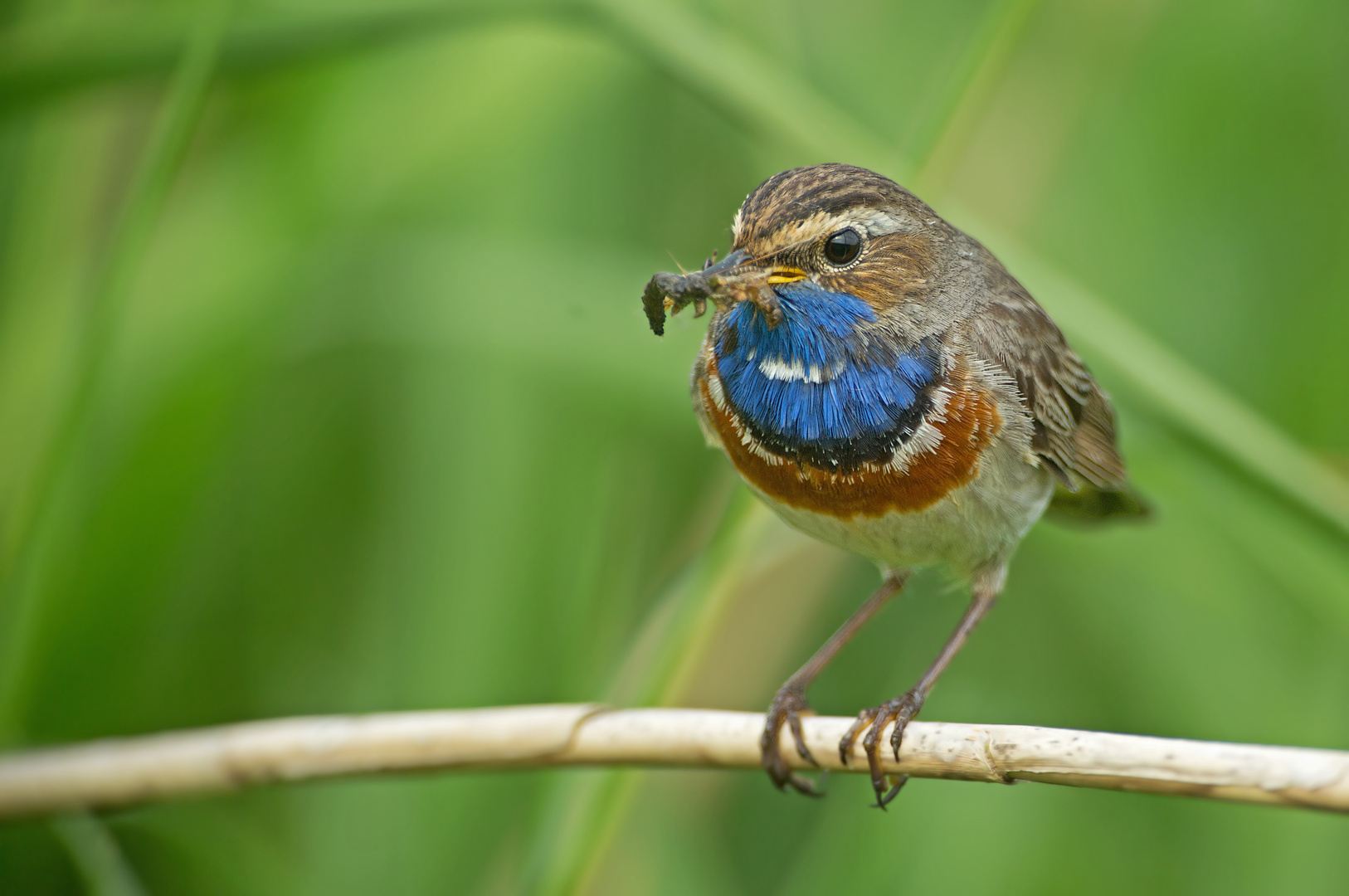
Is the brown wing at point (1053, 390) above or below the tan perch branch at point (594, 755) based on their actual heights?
above

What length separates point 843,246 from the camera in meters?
2.27

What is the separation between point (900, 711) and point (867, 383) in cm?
62

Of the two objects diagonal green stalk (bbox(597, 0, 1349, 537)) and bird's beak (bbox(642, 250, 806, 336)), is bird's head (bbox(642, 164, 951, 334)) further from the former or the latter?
diagonal green stalk (bbox(597, 0, 1349, 537))

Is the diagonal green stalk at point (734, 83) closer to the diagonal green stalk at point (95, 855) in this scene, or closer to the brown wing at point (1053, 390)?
the brown wing at point (1053, 390)

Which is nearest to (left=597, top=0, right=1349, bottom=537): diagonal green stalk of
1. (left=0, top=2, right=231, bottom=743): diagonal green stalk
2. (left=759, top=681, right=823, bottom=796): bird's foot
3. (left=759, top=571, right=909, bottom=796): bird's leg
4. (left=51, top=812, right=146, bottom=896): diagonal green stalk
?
(left=759, top=571, right=909, bottom=796): bird's leg

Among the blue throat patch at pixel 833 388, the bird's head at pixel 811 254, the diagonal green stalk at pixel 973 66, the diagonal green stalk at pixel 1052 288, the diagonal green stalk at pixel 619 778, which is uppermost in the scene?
the diagonal green stalk at pixel 973 66

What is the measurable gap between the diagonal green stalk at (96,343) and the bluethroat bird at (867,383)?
3.38 feet

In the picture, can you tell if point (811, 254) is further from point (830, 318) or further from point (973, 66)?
point (973, 66)

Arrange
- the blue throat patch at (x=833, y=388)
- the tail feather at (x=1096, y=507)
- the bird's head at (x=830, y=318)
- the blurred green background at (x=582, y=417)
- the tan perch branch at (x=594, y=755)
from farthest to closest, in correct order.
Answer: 1. the tail feather at (x=1096, y=507)
2. the blurred green background at (x=582, y=417)
3. the blue throat patch at (x=833, y=388)
4. the bird's head at (x=830, y=318)
5. the tan perch branch at (x=594, y=755)

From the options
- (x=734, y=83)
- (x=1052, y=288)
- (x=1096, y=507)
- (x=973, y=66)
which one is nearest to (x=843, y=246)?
(x=973, y=66)

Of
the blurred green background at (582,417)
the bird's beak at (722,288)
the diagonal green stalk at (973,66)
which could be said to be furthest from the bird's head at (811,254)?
the blurred green background at (582,417)

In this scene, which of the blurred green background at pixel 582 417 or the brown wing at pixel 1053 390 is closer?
the brown wing at pixel 1053 390

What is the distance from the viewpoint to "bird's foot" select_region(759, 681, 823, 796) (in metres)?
2.28

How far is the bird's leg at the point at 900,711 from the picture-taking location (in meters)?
2.25
